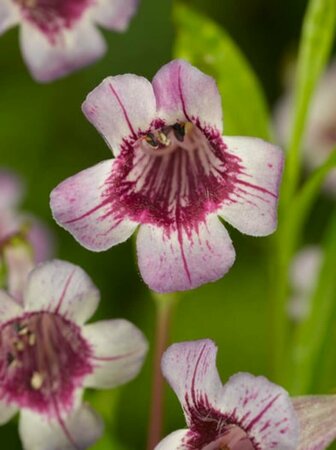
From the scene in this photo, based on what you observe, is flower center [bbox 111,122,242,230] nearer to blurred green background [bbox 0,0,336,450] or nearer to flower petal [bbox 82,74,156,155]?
flower petal [bbox 82,74,156,155]

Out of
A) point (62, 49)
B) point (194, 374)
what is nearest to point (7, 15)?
point (62, 49)

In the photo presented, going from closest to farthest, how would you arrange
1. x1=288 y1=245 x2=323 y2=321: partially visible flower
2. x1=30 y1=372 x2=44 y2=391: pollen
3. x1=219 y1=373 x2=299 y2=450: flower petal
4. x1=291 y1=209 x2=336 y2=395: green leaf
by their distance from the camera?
x1=219 y1=373 x2=299 y2=450: flower petal < x1=30 y1=372 x2=44 y2=391: pollen < x1=291 y1=209 x2=336 y2=395: green leaf < x1=288 y1=245 x2=323 y2=321: partially visible flower

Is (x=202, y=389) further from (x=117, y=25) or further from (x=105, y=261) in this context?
(x=105, y=261)

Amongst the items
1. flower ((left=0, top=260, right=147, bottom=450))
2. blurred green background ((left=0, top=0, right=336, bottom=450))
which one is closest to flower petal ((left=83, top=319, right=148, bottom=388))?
flower ((left=0, top=260, right=147, bottom=450))

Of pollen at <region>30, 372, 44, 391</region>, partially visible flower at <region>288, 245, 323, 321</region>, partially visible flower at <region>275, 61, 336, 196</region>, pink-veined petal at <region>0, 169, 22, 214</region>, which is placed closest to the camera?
pollen at <region>30, 372, 44, 391</region>

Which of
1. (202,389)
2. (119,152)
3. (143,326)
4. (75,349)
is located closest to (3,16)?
(119,152)

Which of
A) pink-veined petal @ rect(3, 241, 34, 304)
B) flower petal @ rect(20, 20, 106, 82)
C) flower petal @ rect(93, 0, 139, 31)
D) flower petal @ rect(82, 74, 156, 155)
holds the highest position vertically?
flower petal @ rect(93, 0, 139, 31)
